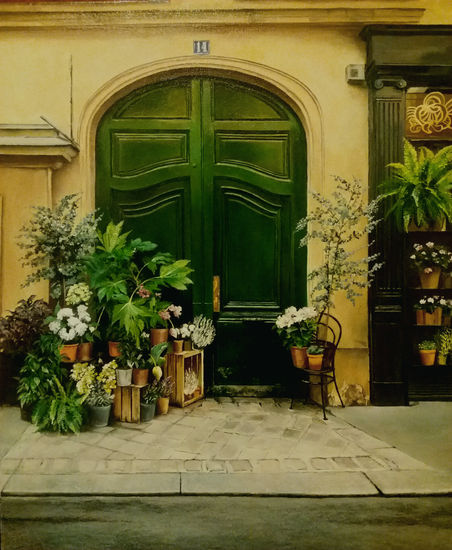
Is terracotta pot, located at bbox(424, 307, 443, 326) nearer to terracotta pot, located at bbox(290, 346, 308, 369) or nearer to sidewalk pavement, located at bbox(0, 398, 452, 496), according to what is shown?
sidewalk pavement, located at bbox(0, 398, 452, 496)

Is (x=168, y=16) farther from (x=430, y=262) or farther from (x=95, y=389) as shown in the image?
(x=95, y=389)

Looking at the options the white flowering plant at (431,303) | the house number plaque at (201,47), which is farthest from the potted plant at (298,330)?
the house number plaque at (201,47)

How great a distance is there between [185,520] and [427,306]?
4.15 metres

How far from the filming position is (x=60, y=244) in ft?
21.3

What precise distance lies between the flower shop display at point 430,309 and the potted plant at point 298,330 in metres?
1.25

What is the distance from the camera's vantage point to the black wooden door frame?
6.82 metres

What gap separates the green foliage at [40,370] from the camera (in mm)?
6082

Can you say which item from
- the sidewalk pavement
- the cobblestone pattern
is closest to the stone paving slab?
the sidewalk pavement

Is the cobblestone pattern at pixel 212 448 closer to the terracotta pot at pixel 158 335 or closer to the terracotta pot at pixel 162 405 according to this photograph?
the terracotta pot at pixel 162 405

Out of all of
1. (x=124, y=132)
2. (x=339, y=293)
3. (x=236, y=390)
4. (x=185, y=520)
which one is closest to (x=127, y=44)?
(x=124, y=132)

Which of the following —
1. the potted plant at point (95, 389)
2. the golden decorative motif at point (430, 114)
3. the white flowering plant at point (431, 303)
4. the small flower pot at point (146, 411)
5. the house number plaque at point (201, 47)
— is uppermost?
the house number plaque at point (201, 47)

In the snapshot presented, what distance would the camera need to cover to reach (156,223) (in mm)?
7359

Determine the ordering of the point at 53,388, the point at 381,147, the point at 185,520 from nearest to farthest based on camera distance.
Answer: the point at 185,520 → the point at 53,388 → the point at 381,147

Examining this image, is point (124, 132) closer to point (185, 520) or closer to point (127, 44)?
point (127, 44)
